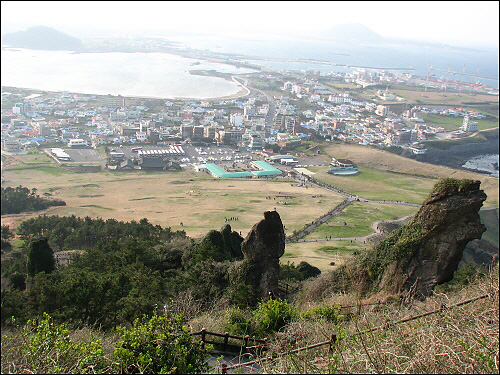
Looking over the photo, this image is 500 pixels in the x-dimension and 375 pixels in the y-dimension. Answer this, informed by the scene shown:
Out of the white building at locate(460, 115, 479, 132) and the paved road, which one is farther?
the white building at locate(460, 115, 479, 132)

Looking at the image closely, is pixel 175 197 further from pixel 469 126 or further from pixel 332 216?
pixel 469 126

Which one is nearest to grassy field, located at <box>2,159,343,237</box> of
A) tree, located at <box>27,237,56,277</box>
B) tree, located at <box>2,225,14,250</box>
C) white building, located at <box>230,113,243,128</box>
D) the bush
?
tree, located at <box>2,225,14,250</box>

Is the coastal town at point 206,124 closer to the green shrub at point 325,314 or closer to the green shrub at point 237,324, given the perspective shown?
the green shrub at point 237,324

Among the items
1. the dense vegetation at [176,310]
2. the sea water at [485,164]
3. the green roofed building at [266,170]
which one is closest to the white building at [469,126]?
the sea water at [485,164]

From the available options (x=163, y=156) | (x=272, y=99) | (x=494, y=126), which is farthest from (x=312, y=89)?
(x=163, y=156)

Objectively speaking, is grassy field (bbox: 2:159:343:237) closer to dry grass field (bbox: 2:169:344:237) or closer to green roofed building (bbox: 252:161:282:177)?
dry grass field (bbox: 2:169:344:237)
